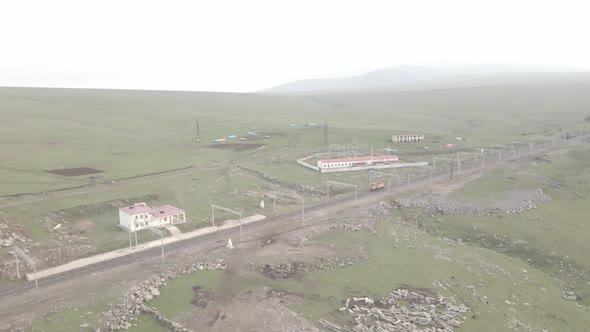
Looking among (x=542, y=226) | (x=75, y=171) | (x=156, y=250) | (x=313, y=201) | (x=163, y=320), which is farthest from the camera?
(x=75, y=171)

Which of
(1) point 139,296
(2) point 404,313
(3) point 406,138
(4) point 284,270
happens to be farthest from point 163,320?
(3) point 406,138

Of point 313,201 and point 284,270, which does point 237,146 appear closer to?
point 313,201

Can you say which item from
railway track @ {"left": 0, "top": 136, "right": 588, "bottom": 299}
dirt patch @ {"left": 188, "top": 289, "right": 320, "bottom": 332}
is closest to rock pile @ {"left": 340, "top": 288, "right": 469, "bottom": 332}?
dirt patch @ {"left": 188, "top": 289, "right": 320, "bottom": 332}

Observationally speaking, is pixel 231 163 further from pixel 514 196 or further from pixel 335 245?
pixel 514 196

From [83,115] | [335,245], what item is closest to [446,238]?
[335,245]

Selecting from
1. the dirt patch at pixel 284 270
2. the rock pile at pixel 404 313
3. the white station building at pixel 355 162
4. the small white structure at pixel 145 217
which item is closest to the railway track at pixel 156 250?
the small white structure at pixel 145 217

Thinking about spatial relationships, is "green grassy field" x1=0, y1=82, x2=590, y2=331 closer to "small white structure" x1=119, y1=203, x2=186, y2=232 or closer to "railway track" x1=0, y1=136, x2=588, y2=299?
"small white structure" x1=119, y1=203, x2=186, y2=232
